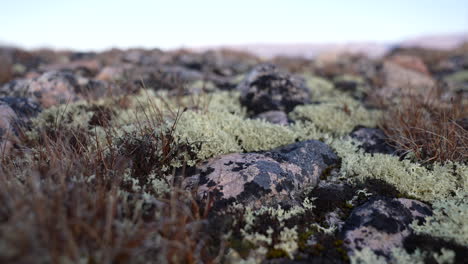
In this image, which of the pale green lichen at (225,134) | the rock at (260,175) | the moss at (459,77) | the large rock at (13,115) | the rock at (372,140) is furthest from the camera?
the moss at (459,77)

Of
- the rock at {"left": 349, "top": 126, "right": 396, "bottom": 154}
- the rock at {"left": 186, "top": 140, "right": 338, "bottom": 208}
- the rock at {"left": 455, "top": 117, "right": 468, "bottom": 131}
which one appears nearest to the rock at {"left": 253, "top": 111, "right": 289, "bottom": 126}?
the rock at {"left": 349, "top": 126, "right": 396, "bottom": 154}

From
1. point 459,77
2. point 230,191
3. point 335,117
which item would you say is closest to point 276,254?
point 230,191

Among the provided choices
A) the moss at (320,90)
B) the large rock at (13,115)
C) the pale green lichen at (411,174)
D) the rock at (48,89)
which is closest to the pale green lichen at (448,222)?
the pale green lichen at (411,174)

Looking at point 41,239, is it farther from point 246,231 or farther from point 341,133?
point 341,133

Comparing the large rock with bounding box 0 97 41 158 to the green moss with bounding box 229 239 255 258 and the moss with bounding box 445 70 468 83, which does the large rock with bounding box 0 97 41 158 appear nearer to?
the green moss with bounding box 229 239 255 258

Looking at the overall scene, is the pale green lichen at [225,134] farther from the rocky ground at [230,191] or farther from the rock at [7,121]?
the rock at [7,121]
